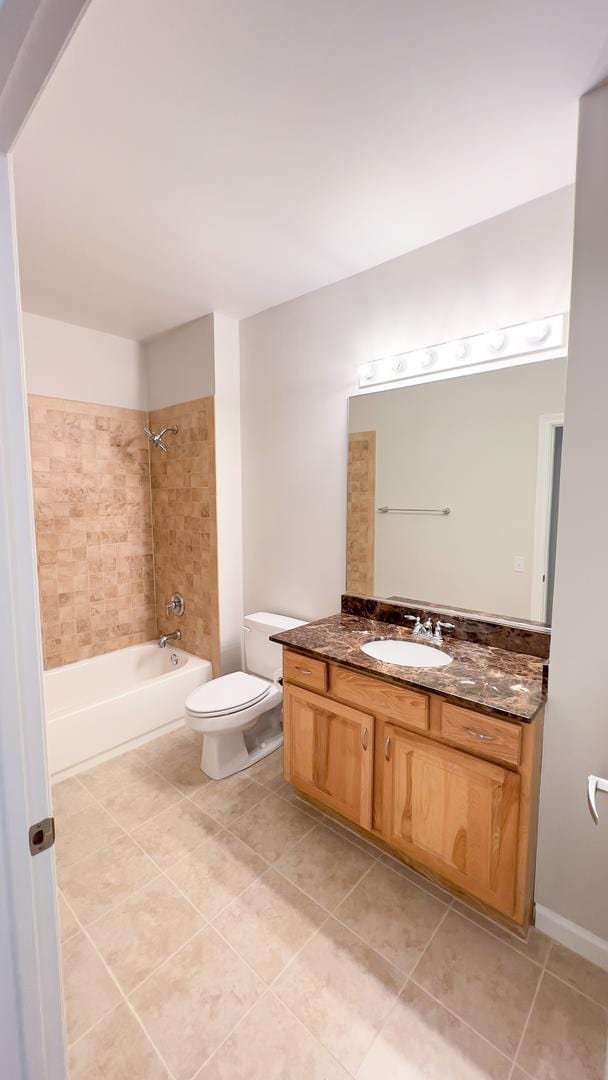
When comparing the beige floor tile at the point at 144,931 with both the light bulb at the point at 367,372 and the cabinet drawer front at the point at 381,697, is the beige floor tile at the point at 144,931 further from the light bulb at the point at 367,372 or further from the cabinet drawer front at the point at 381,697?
the light bulb at the point at 367,372

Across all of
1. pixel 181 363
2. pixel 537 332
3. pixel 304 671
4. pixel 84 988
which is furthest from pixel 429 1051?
pixel 181 363

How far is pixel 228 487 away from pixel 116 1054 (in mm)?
2442

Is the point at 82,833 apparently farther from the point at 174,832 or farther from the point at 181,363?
the point at 181,363

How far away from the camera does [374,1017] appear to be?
129cm

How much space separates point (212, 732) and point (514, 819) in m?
1.38

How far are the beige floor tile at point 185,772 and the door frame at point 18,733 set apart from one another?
1569 millimetres

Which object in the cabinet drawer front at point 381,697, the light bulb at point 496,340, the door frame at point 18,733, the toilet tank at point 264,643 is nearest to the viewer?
the door frame at point 18,733

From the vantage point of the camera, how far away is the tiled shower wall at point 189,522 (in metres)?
2.94

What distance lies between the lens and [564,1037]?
1.24m

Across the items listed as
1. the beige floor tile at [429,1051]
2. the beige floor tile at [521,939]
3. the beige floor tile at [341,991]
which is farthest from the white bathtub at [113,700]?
the beige floor tile at [521,939]

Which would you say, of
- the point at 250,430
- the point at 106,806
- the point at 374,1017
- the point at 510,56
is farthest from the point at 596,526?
the point at 106,806

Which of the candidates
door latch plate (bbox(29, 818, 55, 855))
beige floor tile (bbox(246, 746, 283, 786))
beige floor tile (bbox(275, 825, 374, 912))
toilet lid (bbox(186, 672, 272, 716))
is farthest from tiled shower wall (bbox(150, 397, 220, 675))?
door latch plate (bbox(29, 818, 55, 855))

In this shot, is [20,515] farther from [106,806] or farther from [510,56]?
[106,806]

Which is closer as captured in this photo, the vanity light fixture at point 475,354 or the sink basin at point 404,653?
the vanity light fixture at point 475,354
